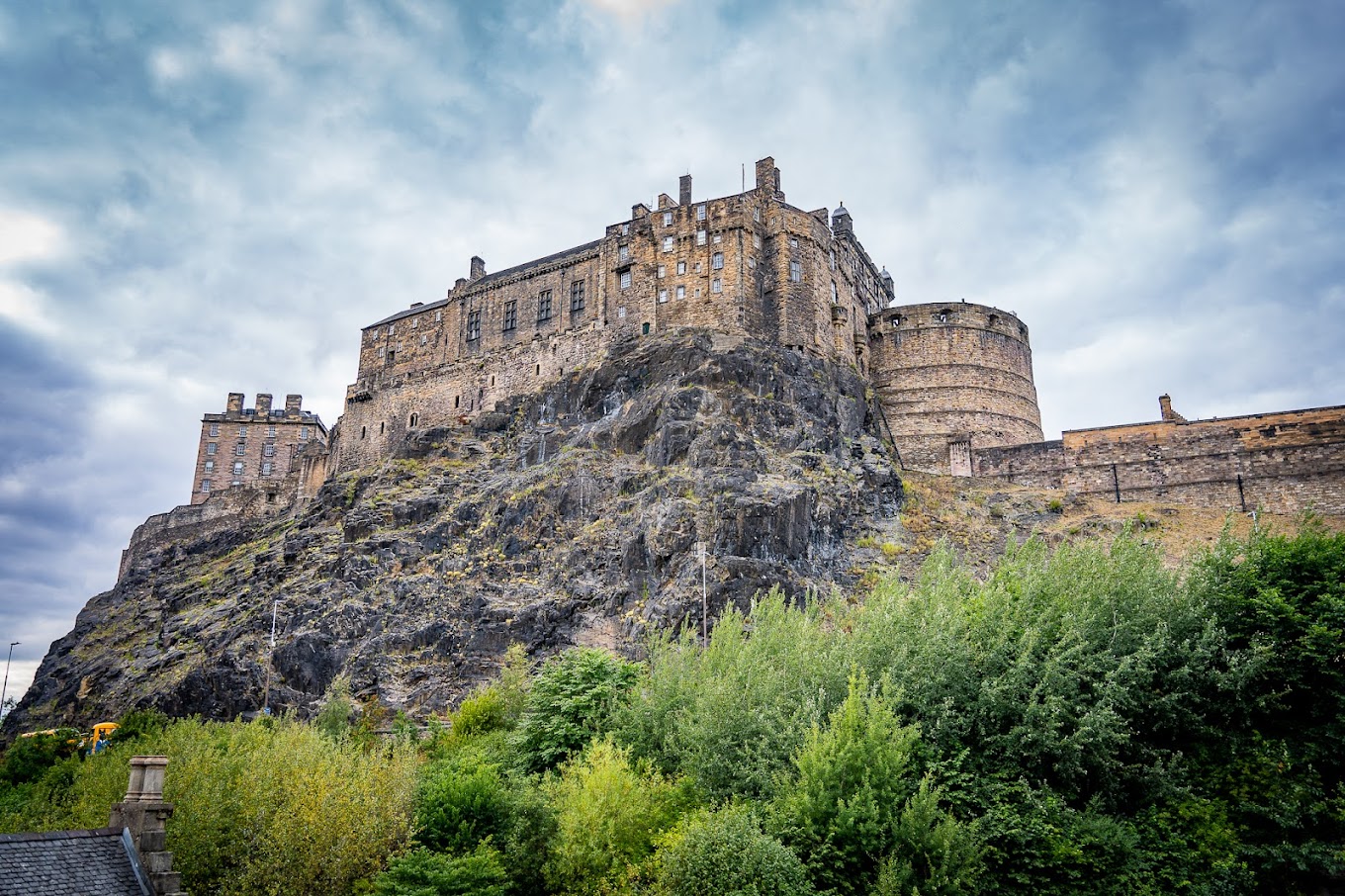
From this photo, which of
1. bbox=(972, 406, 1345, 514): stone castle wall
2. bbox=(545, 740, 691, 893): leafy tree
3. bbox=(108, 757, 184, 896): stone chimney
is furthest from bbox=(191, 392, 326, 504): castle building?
bbox=(108, 757, 184, 896): stone chimney

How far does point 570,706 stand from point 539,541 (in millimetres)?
17851

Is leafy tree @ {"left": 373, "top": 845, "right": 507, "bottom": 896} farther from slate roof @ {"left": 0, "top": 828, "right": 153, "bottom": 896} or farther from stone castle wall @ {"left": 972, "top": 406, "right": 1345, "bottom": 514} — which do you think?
stone castle wall @ {"left": 972, "top": 406, "right": 1345, "bottom": 514}

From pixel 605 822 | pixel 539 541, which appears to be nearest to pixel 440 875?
pixel 605 822

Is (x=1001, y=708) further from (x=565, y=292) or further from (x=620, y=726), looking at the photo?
(x=565, y=292)

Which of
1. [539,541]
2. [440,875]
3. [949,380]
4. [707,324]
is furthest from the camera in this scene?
[949,380]

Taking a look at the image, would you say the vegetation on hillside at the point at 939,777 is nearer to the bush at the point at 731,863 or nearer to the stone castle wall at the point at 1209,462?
the bush at the point at 731,863

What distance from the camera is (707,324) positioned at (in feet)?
171

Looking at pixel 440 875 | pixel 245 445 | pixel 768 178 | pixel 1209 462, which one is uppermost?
pixel 768 178

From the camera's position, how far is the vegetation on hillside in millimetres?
19562

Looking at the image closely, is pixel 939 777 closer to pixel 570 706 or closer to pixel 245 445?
pixel 570 706

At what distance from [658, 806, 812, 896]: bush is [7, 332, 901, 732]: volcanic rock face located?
1718cm

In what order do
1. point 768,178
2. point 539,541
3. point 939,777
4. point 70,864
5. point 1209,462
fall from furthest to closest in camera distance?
point 768,178, point 1209,462, point 539,541, point 939,777, point 70,864

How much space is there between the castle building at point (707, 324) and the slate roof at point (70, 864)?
A: 39232 millimetres

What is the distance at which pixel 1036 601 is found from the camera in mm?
24031
